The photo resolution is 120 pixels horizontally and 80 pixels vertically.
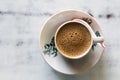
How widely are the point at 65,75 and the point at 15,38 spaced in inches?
6.5

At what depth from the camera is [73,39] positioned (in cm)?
84

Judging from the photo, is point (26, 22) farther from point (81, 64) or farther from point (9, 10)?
point (81, 64)

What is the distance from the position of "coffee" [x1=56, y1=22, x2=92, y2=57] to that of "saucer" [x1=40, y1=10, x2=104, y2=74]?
3cm

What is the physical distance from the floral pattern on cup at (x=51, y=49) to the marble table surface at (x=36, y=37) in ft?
0.13

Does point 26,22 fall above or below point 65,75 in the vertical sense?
above

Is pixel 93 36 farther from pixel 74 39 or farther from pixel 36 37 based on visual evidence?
pixel 36 37

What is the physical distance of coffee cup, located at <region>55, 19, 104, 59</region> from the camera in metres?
0.84

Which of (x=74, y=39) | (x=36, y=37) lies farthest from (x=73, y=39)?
(x=36, y=37)

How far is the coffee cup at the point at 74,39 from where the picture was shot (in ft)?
2.77

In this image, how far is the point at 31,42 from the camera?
36.2 inches

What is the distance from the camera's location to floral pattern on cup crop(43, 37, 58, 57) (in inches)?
34.9

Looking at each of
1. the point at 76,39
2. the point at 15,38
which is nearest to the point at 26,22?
the point at 15,38

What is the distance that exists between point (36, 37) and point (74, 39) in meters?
0.13

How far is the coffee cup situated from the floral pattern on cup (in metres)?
0.04
